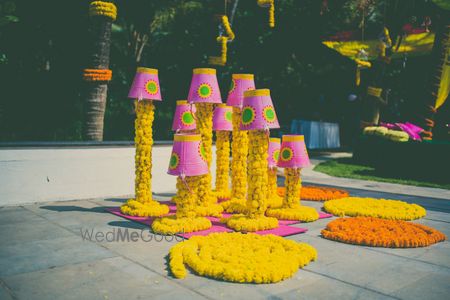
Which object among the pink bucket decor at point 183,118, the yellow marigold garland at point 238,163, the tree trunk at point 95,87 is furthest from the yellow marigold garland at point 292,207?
the tree trunk at point 95,87

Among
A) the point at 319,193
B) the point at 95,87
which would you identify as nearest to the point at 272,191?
the point at 319,193

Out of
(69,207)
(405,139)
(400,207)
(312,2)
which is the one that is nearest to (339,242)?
(400,207)

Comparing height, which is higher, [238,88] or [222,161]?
[238,88]

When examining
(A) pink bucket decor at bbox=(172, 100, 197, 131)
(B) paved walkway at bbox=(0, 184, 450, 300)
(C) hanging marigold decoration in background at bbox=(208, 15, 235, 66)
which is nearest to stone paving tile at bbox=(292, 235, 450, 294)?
(B) paved walkway at bbox=(0, 184, 450, 300)

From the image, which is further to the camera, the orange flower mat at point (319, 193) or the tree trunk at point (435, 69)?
the tree trunk at point (435, 69)

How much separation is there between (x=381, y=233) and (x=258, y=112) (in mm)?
2602

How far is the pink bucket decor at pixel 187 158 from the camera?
6.36 meters

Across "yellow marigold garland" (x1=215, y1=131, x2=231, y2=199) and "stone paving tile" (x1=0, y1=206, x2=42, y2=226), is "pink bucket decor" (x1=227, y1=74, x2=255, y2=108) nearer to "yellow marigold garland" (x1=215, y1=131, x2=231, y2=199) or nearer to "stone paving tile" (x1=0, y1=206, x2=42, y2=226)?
"yellow marigold garland" (x1=215, y1=131, x2=231, y2=199)

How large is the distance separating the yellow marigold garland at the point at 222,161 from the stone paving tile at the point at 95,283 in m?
4.22

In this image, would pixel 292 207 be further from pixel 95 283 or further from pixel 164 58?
pixel 164 58

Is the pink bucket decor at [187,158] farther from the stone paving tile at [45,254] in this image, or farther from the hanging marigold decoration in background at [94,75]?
the hanging marigold decoration in background at [94,75]

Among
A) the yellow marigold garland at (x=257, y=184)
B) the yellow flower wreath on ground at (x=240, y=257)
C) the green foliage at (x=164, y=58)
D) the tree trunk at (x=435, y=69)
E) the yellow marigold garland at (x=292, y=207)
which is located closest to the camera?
the yellow flower wreath on ground at (x=240, y=257)

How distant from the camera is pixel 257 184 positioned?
6.74 m

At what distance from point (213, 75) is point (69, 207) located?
375cm
